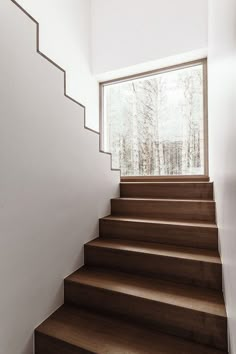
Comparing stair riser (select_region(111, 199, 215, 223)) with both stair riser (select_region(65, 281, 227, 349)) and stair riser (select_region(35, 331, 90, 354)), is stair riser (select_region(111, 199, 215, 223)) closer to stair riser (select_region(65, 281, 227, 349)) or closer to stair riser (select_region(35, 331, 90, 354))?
stair riser (select_region(65, 281, 227, 349))

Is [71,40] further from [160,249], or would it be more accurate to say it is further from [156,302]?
[156,302]

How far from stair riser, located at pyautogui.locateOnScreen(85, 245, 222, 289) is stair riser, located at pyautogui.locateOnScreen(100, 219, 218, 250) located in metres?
0.27

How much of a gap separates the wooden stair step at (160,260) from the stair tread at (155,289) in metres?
0.05

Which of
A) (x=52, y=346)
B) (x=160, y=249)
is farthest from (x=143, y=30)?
(x=52, y=346)

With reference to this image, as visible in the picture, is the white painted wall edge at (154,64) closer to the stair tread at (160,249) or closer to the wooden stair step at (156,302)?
the stair tread at (160,249)

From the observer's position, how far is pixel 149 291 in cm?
143

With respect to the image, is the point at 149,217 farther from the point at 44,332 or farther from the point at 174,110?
the point at 174,110

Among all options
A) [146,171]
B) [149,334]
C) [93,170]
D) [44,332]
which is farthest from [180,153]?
[44,332]

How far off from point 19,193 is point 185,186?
1686mm

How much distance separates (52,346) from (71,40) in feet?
11.0

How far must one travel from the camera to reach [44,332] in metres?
1.33

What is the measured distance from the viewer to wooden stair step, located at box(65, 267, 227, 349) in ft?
3.96

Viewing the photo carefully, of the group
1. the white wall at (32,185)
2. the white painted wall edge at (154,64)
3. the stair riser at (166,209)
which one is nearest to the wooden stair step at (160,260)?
the white wall at (32,185)

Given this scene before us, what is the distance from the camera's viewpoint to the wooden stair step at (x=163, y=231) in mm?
1716
